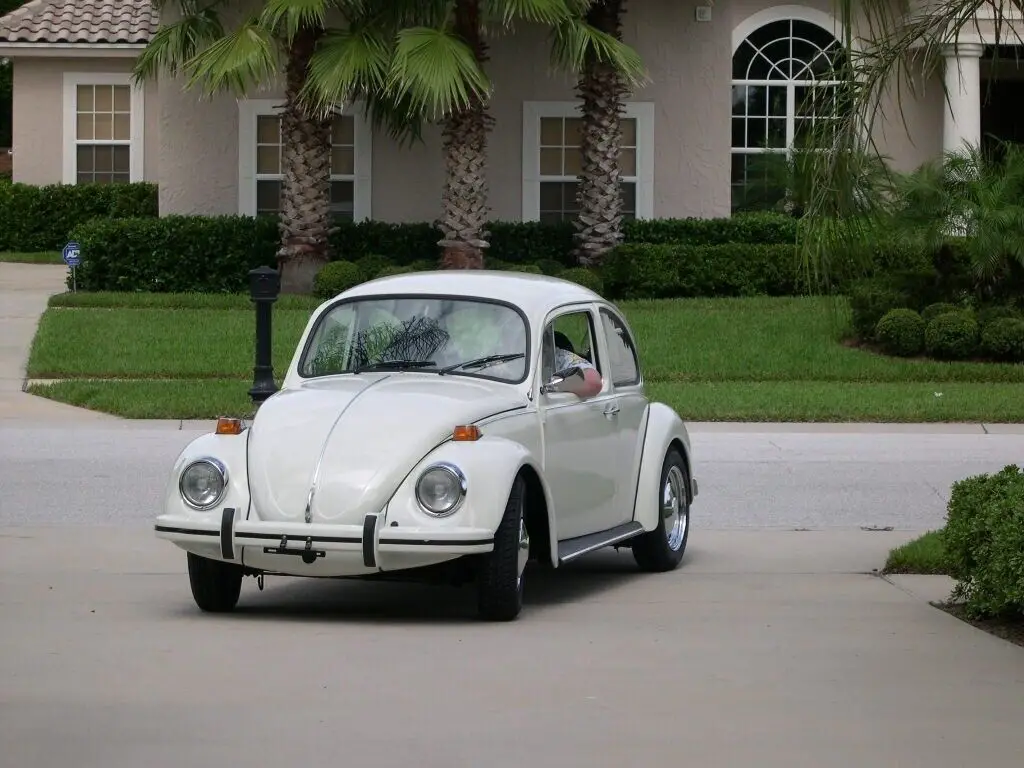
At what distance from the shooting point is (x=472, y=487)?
7730mm

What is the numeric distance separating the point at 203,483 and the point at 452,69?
535 inches

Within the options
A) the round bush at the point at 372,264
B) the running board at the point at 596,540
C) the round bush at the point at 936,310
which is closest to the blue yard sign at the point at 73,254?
the round bush at the point at 372,264

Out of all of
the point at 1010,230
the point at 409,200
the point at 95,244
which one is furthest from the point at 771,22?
the point at 95,244

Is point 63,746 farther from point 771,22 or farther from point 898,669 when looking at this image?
point 771,22

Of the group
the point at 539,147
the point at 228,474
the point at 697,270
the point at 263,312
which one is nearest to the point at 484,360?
the point at 228,474

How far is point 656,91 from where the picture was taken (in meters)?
26.6

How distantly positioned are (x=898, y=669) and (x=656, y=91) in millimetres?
20308

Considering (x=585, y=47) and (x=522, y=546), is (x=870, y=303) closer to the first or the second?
(x=585, y=47)

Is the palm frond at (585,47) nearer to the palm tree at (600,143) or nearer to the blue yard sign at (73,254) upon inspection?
the palm tree at (600,143)

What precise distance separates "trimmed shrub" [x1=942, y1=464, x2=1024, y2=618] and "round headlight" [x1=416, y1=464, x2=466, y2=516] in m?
2.35

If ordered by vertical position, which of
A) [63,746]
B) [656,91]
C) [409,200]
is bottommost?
[63,746]

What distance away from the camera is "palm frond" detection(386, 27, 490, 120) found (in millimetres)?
20750

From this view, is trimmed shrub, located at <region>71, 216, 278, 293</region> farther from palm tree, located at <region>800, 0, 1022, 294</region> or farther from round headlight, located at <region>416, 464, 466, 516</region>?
round headlight, located at <region>416, 464, 466, 516</region>

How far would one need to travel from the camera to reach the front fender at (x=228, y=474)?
784 centimetres
